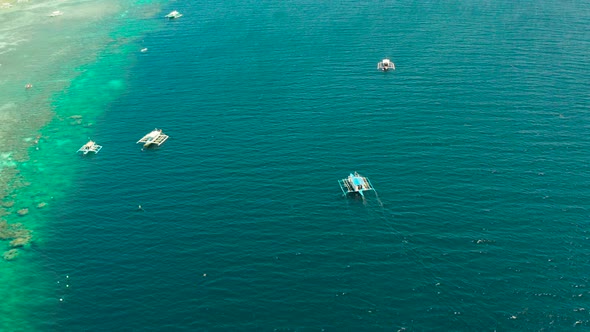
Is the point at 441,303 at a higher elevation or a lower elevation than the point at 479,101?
lower

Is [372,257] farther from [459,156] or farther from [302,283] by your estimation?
[459,156]

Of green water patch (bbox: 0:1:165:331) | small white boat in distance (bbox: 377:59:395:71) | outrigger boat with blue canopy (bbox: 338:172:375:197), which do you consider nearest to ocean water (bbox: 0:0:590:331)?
green water patch (bbox: 0:1:165:331)

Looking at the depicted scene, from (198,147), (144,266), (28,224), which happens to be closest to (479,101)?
(198,147)

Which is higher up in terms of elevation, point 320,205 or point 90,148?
point 90,148

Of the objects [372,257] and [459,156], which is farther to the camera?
[459,156]

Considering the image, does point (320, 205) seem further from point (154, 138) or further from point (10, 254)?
point (10, 254)

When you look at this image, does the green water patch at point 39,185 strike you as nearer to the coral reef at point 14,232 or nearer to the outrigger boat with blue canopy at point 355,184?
the coral reef at point 14,232

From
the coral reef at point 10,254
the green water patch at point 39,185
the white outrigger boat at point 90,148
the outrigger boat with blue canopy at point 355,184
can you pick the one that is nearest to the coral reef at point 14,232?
the green water patch at point 39,185

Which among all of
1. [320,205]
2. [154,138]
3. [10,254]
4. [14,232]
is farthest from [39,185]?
[320,205]
